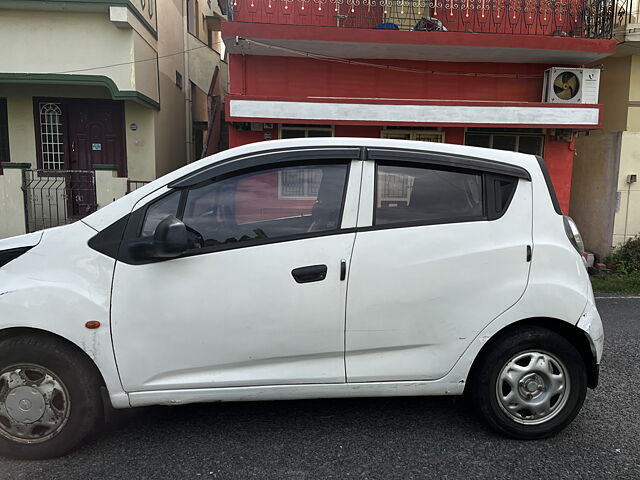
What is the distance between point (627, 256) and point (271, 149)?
8.94 metres

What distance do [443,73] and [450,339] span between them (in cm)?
799

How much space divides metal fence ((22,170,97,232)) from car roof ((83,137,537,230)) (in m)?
6.89

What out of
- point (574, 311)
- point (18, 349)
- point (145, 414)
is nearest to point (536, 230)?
point (574, 311)

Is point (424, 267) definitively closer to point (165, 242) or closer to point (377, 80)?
point (165, 242)

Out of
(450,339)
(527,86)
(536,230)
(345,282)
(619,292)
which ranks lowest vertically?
(619,292)

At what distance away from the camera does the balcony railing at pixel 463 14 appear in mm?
9297

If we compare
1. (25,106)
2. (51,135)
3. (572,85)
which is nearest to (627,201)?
(572,85)

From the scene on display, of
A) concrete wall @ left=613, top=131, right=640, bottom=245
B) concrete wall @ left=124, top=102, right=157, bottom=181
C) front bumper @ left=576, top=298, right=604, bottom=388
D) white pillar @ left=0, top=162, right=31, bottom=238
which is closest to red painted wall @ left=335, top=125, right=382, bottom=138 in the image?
concrete wall @ left=124, top=102, right=157, bottom=181

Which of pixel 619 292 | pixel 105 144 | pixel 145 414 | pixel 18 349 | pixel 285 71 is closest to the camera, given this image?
pixel 18 349

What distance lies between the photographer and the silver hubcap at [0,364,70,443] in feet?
9.05

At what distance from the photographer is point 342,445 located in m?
3.03

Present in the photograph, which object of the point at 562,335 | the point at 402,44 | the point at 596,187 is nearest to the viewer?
the point at 562,335

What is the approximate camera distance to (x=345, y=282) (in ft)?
9.37

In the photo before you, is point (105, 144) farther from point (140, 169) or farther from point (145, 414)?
point (145, 414)
